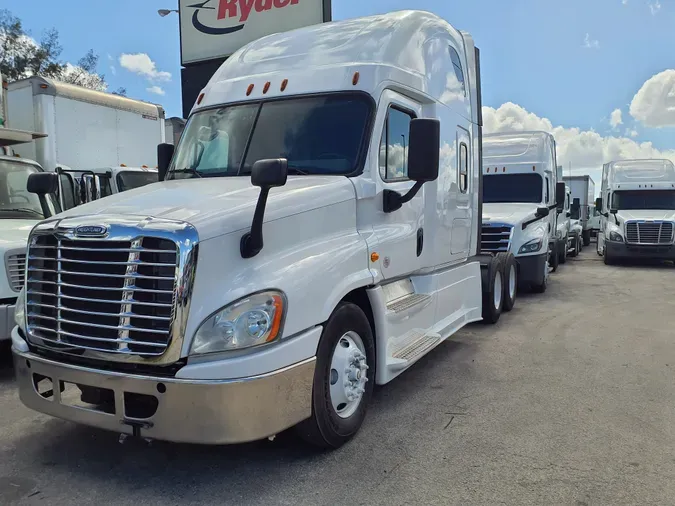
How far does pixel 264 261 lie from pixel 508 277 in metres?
6.55

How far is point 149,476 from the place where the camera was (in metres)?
3.74

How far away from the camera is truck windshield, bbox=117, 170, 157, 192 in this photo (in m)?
9.91

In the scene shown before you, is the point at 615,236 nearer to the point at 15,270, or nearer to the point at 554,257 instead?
the point at 554,257

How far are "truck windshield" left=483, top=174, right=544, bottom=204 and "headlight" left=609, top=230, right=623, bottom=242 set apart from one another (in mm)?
6163

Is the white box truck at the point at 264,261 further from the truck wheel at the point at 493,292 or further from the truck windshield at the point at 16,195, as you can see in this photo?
the truck wheel at the point at 493,292

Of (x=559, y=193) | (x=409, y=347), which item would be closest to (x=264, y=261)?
(x=409, y=347)

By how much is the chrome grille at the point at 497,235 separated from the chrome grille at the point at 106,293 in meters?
7.98

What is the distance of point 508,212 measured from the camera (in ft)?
37.3

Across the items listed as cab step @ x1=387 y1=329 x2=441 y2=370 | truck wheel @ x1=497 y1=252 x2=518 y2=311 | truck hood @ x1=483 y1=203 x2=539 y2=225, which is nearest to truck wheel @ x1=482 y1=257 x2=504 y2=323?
truck wheel @ x1=497 y1=252 x2=518 y2=311

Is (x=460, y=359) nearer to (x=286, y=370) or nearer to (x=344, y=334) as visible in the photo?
(x=344, y=334)

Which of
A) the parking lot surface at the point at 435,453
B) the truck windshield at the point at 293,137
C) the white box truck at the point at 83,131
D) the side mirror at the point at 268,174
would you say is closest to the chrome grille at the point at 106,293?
the side mirror at the point at 268,174

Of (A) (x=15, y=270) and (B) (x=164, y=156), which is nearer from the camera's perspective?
(A) (x=15, y=270)

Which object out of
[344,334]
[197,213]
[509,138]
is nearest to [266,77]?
[197,213]

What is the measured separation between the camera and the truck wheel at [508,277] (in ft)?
30.1
